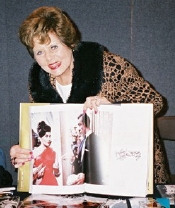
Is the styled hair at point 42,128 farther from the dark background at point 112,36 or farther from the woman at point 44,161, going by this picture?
Answer: the dark background at point 112,36

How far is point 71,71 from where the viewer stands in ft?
4.36

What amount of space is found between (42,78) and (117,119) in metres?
0.55

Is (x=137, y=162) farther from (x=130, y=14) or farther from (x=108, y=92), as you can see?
(x=130, y=14)

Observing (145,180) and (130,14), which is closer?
(145,180)

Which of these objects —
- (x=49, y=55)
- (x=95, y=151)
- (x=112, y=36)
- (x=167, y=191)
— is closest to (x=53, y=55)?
(x=49, y=55)

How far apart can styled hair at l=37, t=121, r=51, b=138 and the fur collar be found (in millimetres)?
347

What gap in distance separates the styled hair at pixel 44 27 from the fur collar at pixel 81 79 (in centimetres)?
9

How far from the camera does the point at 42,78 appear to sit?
134cm

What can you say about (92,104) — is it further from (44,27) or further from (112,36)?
(112,36)

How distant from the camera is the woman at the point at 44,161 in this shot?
92 cm

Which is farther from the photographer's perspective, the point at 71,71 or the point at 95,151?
the point at 71,71

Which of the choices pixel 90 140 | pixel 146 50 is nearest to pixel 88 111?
pixel 90 140

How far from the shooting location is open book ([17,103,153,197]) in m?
0.89

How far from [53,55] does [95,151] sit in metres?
0.50
